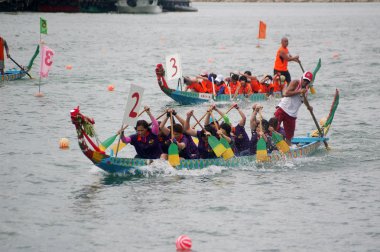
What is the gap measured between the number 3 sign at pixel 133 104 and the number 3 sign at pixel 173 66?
9.75 metres

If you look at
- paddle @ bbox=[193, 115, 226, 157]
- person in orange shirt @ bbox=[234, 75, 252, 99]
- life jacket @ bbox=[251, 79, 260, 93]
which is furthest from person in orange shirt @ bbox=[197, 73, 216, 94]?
paddle @ bbox=[193, 115, 226, 157]

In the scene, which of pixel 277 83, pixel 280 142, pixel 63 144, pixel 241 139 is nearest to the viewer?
pixel 280 142

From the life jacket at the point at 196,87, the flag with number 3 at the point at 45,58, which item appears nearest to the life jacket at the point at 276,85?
the life jacket at the point at 196,87

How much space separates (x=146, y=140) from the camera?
19.5 m

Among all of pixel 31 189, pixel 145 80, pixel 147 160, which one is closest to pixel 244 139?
pixel 147 160

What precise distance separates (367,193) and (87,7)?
4093 inches

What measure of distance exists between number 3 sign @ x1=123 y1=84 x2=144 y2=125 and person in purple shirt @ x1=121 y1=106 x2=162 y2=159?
29 cm

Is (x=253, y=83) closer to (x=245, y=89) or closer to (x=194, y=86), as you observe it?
(x=245, y=89)

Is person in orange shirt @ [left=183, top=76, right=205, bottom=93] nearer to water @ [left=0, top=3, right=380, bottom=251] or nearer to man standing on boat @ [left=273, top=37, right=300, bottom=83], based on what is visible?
water @ [left=0, top=3, right=380, bottom=251]

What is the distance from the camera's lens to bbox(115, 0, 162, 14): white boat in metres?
123

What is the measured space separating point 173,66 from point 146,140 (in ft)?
31.3

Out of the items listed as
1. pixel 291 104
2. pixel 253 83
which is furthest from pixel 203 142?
pixel 253 83

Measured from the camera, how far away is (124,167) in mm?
19328

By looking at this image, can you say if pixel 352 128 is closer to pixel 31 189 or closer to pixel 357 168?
pixel 357 168
